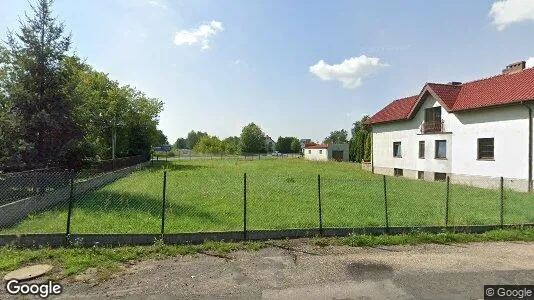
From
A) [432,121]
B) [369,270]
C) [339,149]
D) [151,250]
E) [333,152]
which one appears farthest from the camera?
[339,149]

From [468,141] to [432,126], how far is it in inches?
121

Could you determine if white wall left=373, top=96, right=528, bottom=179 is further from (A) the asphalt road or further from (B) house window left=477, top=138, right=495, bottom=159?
(A) the asphalt road

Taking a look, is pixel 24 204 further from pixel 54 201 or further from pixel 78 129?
pixel 78 129

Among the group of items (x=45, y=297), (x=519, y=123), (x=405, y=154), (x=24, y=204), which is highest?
(x=519, y=123)

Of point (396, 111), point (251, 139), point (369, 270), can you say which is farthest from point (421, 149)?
point (251, 139)

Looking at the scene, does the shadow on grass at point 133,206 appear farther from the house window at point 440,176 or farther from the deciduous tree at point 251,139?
the deciduous tree at point 251,139

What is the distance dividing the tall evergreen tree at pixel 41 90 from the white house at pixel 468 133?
67.1 feet

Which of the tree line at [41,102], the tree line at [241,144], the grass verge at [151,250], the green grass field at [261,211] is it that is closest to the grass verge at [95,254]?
the grass verge at [151,250]

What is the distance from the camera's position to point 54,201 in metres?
11.1

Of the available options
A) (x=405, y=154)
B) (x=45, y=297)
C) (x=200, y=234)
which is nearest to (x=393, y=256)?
(x=200, y=234)

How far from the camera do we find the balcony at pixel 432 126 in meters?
21.0

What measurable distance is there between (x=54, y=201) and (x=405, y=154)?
71.5 feet

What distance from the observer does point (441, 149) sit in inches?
824

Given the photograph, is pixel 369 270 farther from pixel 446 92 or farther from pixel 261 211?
pixel 446 92
